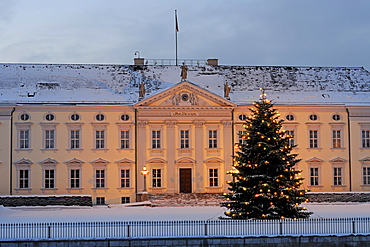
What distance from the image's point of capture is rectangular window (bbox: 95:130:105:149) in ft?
159

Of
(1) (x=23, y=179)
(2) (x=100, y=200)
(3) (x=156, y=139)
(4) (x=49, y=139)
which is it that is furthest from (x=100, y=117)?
(1) (x=23, y=179)

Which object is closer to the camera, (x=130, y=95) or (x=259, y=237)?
(x=259, y=237)

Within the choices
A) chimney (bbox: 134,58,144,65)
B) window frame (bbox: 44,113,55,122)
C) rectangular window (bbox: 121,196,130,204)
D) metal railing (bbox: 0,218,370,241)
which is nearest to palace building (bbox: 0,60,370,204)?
window frame (bbox: 44,113,55,122)

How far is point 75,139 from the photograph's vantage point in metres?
48.5

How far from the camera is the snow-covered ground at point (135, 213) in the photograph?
1331 inches

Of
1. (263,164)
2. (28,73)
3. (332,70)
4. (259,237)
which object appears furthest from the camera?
(332,70)

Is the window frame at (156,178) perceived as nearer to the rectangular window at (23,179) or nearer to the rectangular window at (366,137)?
the rectangular window at (23,179)

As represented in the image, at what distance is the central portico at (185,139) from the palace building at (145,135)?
0.26 feet

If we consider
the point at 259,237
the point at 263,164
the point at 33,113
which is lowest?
the point at 259,237

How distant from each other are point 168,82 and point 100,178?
10169 millimetres

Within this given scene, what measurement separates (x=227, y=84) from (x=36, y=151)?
640 inches

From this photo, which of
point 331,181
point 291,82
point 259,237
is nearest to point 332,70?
point 291,82

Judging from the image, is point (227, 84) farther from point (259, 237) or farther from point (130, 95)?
point (259, 237)

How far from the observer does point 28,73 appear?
51.3 m
